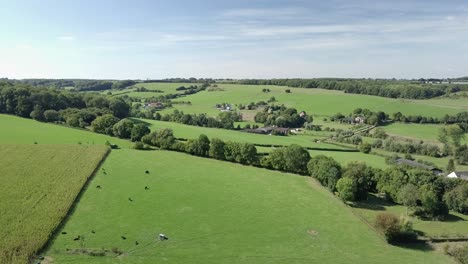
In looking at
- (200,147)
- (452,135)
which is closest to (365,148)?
(452,135)

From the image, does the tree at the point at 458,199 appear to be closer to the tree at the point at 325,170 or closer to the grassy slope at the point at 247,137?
the tree at the point at 325,170

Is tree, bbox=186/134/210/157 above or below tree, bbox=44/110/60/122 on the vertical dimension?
below

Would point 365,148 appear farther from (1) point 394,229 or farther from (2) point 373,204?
(1) point 394,229

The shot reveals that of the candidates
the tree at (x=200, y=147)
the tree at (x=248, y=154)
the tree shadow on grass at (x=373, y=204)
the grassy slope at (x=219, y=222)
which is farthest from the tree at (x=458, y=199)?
the tree at (x=200, y=147)

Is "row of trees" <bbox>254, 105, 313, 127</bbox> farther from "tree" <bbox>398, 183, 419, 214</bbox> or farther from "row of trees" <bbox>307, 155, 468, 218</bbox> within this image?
"tree" <bbox>398, 183, 419, 214</bbox>

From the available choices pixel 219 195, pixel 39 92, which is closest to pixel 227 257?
pixel 219 195

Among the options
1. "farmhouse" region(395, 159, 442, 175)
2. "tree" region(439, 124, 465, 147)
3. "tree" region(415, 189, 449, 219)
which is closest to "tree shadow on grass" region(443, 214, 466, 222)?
"tree" region(415, 189, 449, 219)
